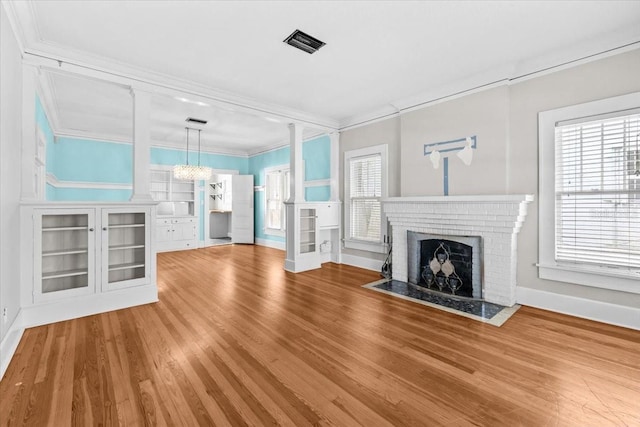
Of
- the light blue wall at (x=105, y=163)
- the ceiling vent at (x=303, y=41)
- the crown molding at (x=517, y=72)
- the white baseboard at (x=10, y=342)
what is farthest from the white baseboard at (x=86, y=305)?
the crown molding at (x=517, y=72)

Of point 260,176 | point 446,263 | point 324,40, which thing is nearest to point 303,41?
point 324,40

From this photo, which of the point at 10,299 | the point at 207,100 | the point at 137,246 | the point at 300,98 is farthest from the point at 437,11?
the point at 10,299

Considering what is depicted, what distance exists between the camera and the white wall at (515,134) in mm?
2928

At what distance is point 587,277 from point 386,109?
3.50 metres

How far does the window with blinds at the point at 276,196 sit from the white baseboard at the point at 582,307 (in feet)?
18.1

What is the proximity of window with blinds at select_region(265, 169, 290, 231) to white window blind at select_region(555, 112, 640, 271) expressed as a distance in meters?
5.73

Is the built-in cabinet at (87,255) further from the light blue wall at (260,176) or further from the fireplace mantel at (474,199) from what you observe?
the light blue wall at (260,176)

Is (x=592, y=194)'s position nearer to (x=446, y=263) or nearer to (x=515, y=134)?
(x=515, y=134)

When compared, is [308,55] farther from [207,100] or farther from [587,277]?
[587,277]

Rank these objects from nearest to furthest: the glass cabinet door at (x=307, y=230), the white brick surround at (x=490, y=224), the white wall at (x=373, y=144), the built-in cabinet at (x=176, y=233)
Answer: the white brick surround at (x=490, y=224)
the white wall at (x=373, y=144)
the glass cabinet door at (x=307, y=230)
the built-in cabinet at (x=176, y=233)

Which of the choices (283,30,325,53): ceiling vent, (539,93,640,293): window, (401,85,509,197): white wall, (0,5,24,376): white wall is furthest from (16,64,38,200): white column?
(539,93,640,293): window

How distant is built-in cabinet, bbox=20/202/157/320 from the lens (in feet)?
9.46

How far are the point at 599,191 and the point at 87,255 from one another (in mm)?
5430

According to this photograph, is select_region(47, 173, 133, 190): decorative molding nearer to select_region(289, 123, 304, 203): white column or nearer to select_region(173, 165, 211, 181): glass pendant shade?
select_region(173, 165, 211, 181): glass pendant shade
